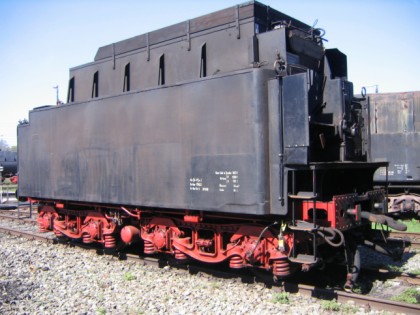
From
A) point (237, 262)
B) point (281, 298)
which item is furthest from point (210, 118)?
point (281, 298)

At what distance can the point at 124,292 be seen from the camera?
647 centimetres

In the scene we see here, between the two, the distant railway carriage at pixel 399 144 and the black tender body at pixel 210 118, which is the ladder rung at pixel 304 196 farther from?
the distant railway carriage at pixel 399 144

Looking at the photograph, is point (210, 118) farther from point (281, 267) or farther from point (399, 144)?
point (399, 144)

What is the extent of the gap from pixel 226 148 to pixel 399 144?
382 inches

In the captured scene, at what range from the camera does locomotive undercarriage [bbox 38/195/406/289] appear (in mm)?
5906

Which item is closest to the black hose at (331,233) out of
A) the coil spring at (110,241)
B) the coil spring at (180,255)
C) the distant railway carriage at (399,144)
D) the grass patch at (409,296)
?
the grass patch at (409,296)

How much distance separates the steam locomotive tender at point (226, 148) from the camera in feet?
19.1

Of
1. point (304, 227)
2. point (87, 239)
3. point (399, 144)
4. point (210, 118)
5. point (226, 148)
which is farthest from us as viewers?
point (399, 144)

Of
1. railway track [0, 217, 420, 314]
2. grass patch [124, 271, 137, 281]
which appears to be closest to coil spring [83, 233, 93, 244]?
railway track [0, 217, 420, 314]

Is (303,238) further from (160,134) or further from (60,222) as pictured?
(60,222)

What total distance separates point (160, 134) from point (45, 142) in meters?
4.02

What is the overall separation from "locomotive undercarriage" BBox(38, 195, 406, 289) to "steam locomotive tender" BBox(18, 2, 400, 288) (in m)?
0.02

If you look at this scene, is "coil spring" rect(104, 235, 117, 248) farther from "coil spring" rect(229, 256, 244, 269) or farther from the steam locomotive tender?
"coil spring" rect(229, 256, 244, 269)

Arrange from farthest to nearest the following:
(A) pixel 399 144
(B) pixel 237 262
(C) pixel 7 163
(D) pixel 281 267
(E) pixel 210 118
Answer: (C) pixel 7 163 < (A) pixel 399 144 < (B) pixel 237 262 < (E) pixel 210 118 < (D) pixel 281 267
